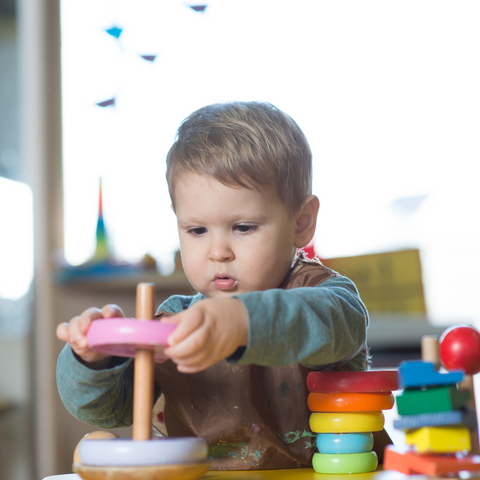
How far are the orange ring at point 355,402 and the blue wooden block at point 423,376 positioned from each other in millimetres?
126

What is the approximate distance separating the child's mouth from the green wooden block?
0.84 feet

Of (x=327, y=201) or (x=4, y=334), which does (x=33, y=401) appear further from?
(x=327, y=201)

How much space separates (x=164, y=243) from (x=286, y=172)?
1.28m

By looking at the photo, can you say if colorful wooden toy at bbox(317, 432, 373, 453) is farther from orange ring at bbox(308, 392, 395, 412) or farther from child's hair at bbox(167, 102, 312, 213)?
child's hair at bbox(167, 102, 312, 213)

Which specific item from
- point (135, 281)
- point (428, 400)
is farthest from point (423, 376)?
point (135, 281)

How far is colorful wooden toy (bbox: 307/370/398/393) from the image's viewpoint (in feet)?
1.99

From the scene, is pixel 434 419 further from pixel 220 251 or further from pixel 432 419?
pixel 220 251

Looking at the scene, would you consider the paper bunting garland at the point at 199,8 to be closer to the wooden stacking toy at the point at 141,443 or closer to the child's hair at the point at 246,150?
the child's hair at the point at 246,150

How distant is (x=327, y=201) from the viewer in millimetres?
2053

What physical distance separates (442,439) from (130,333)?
0.27 m

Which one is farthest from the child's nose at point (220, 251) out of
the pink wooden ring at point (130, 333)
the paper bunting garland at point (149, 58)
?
the paper bunting garland at point (149, 58)

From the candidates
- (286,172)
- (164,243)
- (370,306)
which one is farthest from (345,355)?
(370,306)

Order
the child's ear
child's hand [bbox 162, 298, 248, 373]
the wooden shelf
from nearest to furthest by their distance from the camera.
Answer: child's hand [bbox 162, 298, 248, 373], the child's ear, the wooden shelf

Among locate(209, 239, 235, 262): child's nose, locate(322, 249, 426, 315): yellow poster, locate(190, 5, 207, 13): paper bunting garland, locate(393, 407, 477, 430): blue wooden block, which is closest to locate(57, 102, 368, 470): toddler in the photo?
locate(209, 239, 235, 262): child's nose
